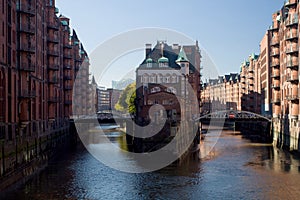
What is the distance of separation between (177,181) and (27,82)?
81.5ft

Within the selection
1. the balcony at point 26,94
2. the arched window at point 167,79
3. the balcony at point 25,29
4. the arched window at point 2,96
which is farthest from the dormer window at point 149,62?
the arched window at point 2,96

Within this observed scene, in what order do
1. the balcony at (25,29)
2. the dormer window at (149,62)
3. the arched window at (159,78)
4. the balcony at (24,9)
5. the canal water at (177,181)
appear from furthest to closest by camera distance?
the dormer window at (149,62), the arched window at (159,78), the balcony at (25,29), the balcony at (24,9), the canal water at (177,181)

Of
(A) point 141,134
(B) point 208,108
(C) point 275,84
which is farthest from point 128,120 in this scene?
(B) point 208,108

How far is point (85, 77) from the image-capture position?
11856cm

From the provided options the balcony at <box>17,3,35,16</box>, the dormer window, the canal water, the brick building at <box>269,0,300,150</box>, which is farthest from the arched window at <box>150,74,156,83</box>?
the balcony at <box>17,3,35,16</box>

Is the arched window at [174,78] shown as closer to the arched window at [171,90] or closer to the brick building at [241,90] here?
the arched window at [171,90]

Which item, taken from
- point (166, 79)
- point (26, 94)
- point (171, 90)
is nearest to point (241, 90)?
point (166, 79)

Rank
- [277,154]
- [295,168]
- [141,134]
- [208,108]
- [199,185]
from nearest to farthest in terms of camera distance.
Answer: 1. [199,185]
2. [295,168]
3. [277,154]
4. [141,134]
5. [208,108]

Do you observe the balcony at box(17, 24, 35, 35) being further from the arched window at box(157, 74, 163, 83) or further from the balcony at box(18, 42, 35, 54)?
the arched window at box(157, 74, 163, 83)

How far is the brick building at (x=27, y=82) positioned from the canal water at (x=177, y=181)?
12.0 ft

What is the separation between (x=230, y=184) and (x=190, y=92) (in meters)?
59.4

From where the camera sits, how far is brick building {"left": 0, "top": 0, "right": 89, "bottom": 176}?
40406mm

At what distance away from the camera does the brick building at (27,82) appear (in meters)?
40.4

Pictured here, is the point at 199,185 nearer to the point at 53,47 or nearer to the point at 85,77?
the point at 53,47
